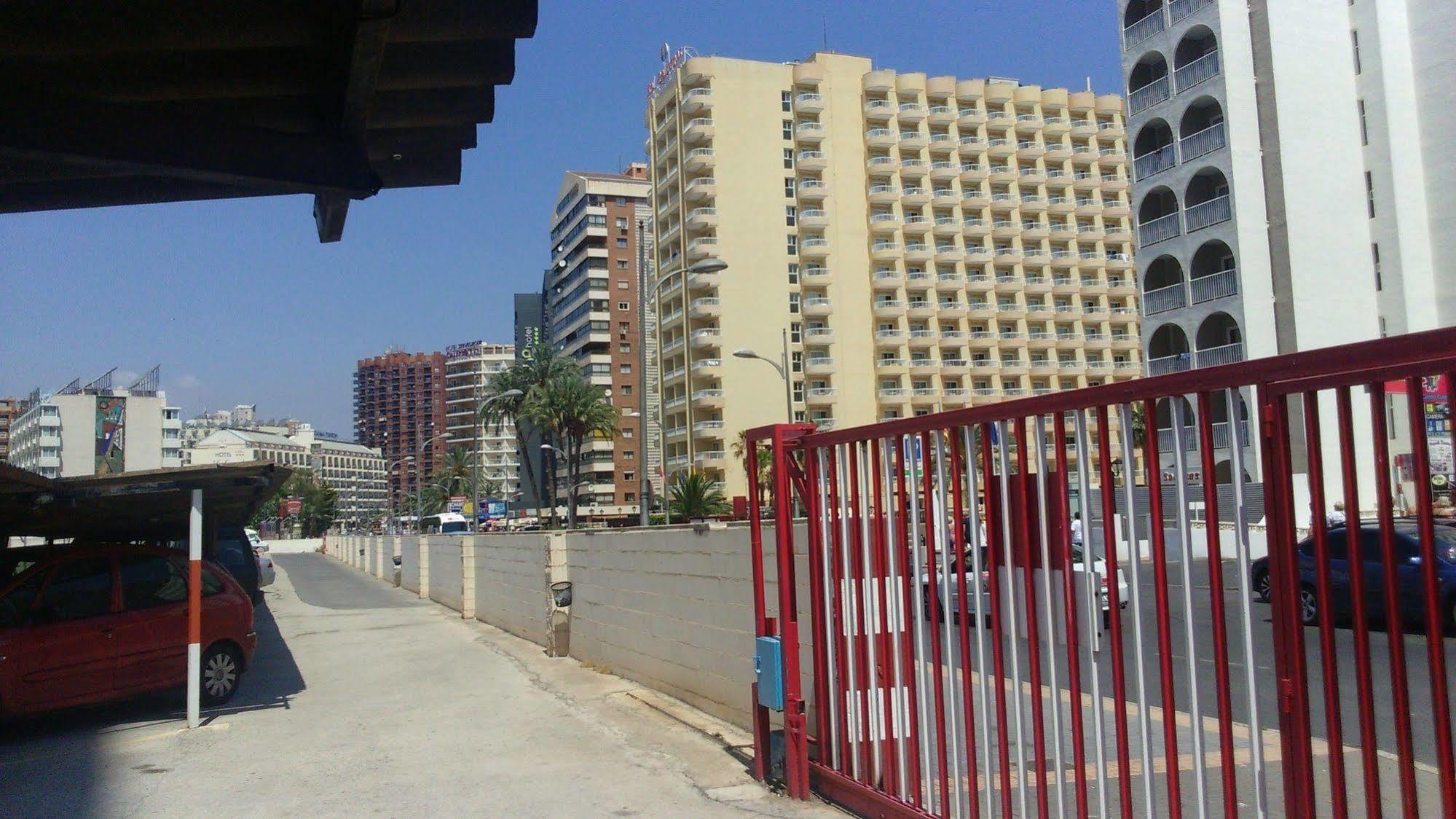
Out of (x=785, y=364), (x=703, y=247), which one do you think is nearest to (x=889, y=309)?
(x=703, y=247)

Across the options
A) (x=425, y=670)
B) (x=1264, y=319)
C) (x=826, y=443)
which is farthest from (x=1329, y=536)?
(x=1264, y=319)

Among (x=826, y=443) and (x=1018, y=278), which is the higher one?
(x=1018, y=278)

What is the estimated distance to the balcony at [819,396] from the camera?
3182 inches

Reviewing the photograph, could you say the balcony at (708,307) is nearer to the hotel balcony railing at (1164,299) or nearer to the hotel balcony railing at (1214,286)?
the hotel balcony railing at (1164,299)

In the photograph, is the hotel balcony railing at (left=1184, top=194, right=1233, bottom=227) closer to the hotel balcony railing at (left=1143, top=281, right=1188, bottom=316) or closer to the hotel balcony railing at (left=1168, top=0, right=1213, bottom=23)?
the hotel balcony railing at (left=1143, top=281, right=1188, bottom=316)

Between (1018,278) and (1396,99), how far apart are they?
42.8 m

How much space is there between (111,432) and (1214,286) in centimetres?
7750

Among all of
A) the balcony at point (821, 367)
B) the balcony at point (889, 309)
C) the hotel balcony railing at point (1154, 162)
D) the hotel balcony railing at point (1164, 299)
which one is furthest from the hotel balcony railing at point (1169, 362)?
the balcony at point (889, 309)

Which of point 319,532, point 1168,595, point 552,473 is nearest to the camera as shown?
point 1168,595

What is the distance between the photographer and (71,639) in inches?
410

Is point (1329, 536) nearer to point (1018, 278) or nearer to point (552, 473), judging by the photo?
point (552, 473)

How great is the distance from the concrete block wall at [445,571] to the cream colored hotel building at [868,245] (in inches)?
1972

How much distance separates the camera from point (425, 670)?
14.6 meters

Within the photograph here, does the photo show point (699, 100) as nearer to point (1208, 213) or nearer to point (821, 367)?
point (821, 367)
